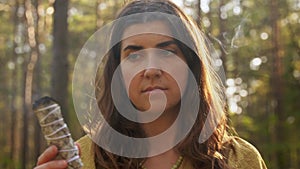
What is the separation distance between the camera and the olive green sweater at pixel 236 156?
2143 millimetres

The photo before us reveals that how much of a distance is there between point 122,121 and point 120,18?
1.36ft

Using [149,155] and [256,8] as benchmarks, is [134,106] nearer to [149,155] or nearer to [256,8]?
[149,155]

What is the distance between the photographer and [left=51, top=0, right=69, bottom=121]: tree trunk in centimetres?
600

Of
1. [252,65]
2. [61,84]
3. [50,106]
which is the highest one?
[50,106]

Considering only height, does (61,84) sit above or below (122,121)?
below

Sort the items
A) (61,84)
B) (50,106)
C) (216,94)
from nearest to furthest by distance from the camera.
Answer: (50,106), (216,94), (61,84)

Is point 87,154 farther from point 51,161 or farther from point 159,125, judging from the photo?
point 51,161

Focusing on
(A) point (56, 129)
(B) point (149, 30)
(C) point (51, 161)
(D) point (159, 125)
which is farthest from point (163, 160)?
(A) point (56, 129)

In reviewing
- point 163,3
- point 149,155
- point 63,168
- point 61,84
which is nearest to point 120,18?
point 163,3

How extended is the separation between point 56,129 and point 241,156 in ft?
3.46

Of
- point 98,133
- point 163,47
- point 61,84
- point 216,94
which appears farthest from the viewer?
point 61,84

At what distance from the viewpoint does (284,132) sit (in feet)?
45.4

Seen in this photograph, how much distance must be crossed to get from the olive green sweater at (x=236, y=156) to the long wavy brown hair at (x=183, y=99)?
1.1 inches

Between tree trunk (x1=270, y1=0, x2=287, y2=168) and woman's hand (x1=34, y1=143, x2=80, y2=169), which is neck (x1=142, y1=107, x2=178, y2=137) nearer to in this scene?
woman's hand (x1=34, y1=143, x2=80, y2=169)
